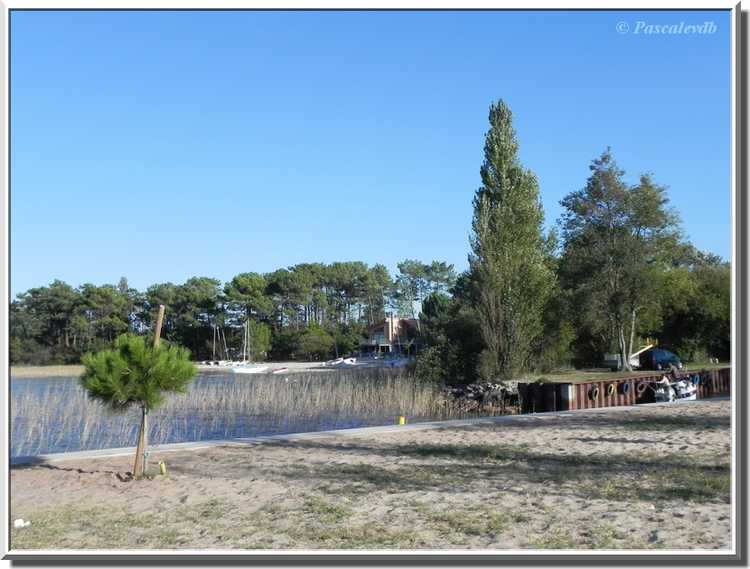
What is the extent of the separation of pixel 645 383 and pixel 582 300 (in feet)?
26.7

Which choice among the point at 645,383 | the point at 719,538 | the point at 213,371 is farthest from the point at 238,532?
the point at 213,371

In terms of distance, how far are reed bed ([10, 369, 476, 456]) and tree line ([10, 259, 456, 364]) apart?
785 centimetres

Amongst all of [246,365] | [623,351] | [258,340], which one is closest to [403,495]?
[623,351]

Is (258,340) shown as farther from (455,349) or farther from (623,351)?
(623,351)

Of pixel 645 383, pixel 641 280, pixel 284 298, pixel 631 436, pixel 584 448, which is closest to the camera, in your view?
pixel 584 448

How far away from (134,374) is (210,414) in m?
12.0

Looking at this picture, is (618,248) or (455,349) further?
(455,349)

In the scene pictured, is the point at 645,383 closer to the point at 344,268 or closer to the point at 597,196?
the point at 597,196

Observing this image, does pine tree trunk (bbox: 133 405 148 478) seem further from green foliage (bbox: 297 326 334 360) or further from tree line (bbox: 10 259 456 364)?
green foliage (bbox: 297 326 334 360)

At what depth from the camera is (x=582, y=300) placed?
30375 mm

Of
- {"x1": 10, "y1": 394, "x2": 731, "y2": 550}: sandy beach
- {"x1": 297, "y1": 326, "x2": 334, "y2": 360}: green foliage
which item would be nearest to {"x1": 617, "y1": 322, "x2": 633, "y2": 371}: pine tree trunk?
{"x1": 10, "y1": 394, "x2": 731, "y2": 550}: sandy beach

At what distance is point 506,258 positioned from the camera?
30516mm

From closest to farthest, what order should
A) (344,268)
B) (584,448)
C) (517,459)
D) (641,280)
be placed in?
(517,459)
(584,448)
(641,280)
(344,268)

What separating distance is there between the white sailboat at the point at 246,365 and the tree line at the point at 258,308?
80cm
